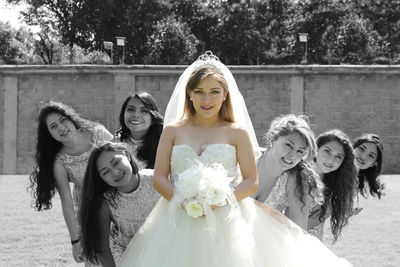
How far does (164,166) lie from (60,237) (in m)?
4.91

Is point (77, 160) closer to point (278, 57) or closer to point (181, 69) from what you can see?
point (181, 69)

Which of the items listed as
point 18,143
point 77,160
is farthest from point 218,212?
point 18,143

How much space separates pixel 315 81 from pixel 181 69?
4.14m

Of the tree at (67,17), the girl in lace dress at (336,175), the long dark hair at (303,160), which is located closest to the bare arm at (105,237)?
the long dark hair at (303,160)

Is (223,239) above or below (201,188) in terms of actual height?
below

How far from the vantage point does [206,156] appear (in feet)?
10.7

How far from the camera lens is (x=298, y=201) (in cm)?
403

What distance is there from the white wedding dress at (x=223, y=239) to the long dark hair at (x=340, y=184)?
1062 mm

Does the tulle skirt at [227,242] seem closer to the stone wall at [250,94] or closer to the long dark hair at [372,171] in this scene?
the long dark hair at [372,171]

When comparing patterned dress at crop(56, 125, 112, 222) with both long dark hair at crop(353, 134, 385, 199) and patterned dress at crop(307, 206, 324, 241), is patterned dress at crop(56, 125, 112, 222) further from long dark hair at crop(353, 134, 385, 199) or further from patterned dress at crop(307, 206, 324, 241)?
long dark hair at crop(353, 134, 385, 199)

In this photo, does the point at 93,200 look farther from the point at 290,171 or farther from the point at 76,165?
the point at 290,171

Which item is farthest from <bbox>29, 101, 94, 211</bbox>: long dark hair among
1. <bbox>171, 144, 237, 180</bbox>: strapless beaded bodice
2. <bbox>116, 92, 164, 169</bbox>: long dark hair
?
<bbox>171, 144, 237, 180</bbox>: strapless beaded bodice

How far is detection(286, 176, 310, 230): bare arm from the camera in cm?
403

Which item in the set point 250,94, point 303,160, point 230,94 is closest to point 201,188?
point 230,94
